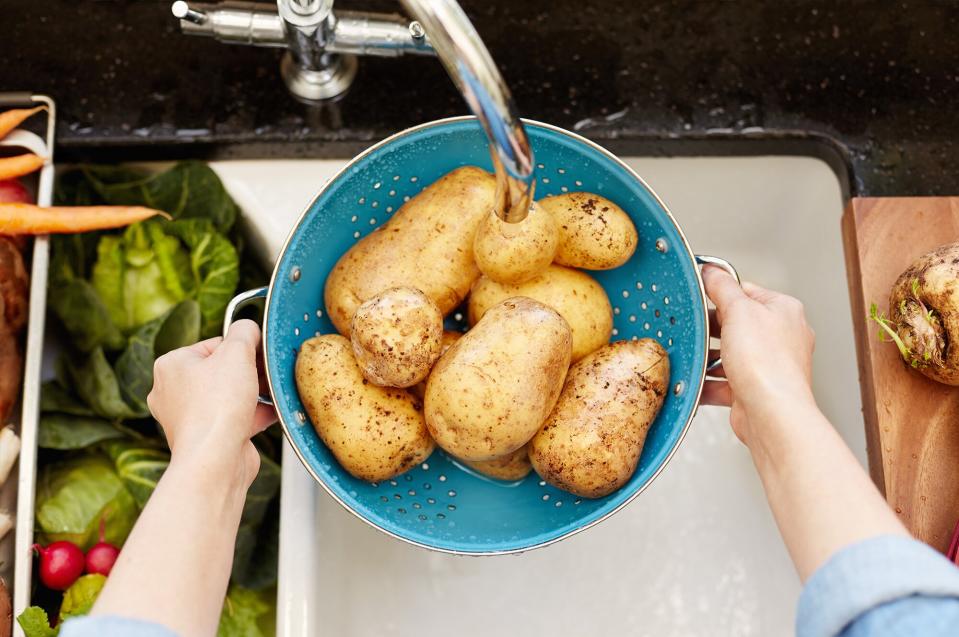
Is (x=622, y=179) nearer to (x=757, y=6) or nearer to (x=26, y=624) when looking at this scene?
(x=757, y=6)

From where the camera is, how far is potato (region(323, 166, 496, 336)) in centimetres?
82

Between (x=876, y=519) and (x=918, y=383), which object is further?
(x=918, y=383)

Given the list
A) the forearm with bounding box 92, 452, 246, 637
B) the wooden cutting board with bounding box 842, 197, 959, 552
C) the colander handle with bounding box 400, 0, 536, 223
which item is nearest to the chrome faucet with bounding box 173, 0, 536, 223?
the colander handle with bounding box 400, 0, 536, 223

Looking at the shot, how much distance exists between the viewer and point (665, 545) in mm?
1068

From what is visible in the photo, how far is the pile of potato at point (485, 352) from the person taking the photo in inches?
29.3

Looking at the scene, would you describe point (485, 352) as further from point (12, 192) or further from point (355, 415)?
point (12, 192)

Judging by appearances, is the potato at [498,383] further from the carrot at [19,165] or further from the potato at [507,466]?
the carrot at [19,165]

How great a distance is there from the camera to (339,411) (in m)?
0.77

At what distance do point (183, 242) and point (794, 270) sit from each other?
31.5 inches

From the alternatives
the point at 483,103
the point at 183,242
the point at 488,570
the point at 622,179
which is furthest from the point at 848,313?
the point at 183,242

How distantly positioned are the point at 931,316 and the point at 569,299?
345 millimetres

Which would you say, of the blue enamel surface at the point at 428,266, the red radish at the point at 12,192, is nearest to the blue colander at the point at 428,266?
the blue enamel surface at the point at 428,266

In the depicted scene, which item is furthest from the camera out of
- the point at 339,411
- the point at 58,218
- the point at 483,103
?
the point at 58,218

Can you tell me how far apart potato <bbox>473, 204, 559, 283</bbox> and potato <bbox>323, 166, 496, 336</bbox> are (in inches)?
1.1
